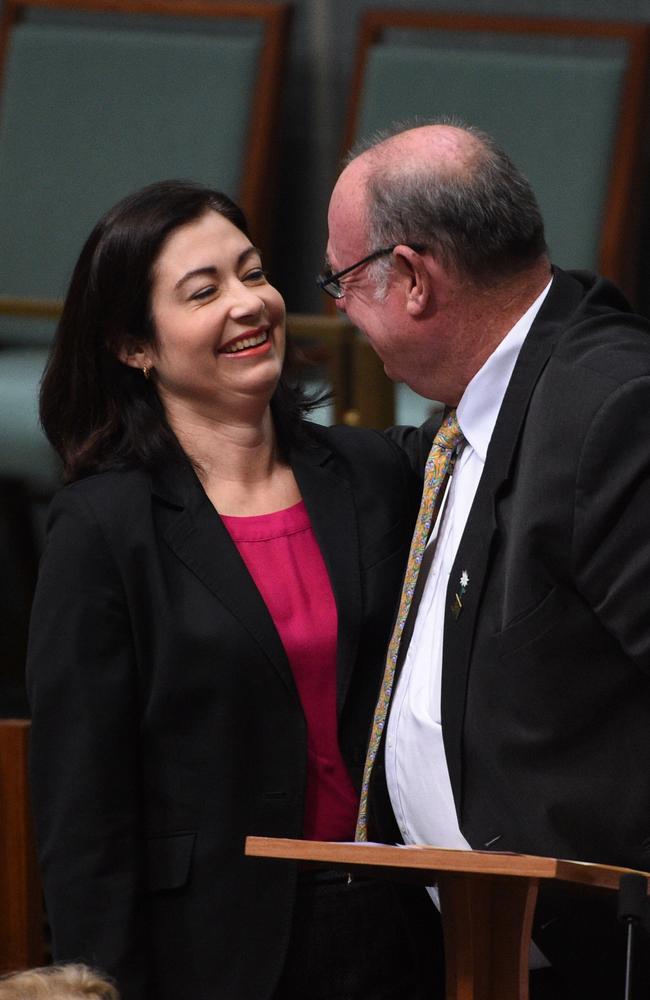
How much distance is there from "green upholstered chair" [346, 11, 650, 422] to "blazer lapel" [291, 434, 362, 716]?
5.01ft

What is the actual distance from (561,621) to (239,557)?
0.32 metres

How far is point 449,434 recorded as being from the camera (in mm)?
1531

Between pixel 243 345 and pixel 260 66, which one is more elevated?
pixel 260 66

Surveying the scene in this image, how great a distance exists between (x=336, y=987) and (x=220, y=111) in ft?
7.12

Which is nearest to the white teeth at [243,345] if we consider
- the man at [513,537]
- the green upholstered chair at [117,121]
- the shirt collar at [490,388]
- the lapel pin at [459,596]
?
the man at [513,537]

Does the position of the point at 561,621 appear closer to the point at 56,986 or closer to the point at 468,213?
the point at 468,213

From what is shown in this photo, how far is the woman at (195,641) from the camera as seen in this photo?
1.40 m

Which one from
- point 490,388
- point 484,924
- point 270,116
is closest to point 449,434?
point 490,388

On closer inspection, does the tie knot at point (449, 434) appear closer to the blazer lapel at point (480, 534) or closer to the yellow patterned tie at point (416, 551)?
the yellow patterned tie at point (416, 551)

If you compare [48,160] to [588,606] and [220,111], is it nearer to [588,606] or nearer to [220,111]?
[220,111]

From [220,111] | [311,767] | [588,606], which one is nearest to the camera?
[588,606]

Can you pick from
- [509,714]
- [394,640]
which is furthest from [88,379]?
[509,714]

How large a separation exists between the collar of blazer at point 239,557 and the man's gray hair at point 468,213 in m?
0.26

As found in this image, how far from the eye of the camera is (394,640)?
148 cm
